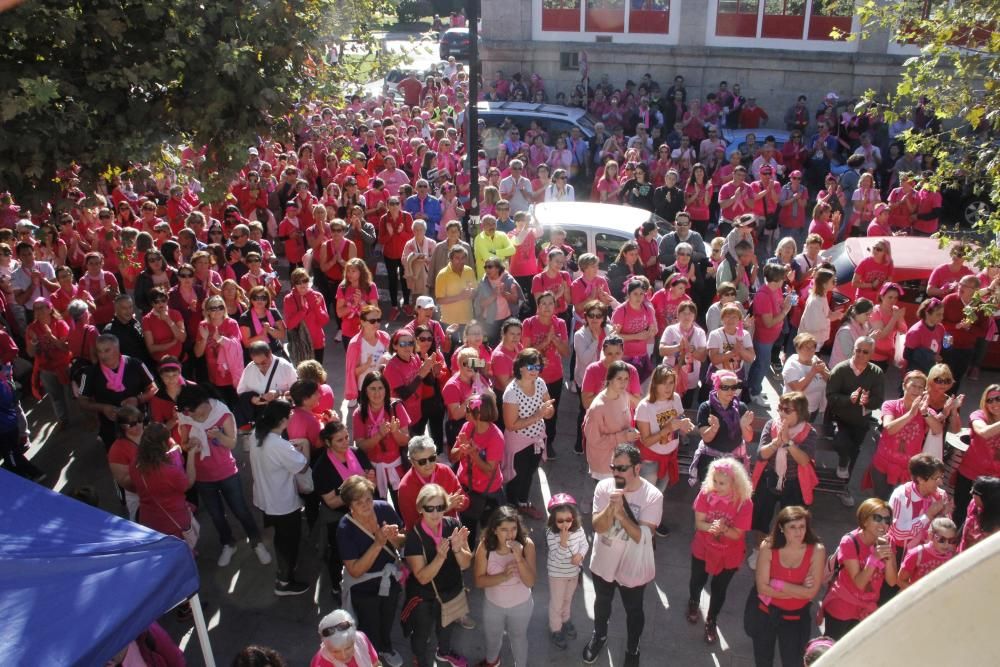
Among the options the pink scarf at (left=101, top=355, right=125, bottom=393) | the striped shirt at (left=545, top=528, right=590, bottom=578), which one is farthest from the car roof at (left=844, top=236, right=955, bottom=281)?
the pink scarf at (left=101, top=355, right=125, bottom=393)

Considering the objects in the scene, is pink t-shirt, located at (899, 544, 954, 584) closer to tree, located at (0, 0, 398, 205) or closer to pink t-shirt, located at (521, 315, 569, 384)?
pink t-shirt, located at (521, 315, 569, 384)

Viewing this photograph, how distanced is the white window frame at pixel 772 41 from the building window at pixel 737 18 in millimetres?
79

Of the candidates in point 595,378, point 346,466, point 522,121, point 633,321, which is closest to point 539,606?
point 346,466

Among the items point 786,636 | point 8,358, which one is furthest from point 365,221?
point 786,636

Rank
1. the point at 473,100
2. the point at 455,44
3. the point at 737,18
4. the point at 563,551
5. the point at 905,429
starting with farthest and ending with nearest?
the point at 455,44, the point at 737,18, the point at 473,100, the point at 905,429, the point at 563,551

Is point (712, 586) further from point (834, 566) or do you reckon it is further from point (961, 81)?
point (961, 81)

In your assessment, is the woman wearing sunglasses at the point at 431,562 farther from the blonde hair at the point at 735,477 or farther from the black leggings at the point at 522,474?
the blonde hair at the point at 735,477

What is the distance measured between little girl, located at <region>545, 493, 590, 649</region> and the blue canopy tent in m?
2.15

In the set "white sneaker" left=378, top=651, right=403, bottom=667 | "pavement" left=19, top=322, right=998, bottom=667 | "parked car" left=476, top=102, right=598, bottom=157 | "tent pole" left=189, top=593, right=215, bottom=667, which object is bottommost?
"pavement" left=19, top=322, right=998, bottom=667

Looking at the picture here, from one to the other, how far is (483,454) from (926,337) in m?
4.63

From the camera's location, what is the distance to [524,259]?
10070mm

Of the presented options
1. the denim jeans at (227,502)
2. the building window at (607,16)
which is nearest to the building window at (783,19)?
the building window at (607,16)

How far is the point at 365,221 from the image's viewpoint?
1159 cm

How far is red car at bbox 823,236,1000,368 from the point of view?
31.8 ft
